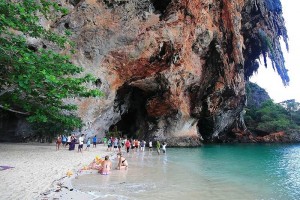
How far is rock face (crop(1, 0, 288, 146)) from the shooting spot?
2216 centimetres

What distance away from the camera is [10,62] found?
7.76 metres

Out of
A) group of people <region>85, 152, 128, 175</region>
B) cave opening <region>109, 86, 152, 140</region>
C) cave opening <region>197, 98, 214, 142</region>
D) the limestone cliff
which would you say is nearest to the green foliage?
the limestone cliff

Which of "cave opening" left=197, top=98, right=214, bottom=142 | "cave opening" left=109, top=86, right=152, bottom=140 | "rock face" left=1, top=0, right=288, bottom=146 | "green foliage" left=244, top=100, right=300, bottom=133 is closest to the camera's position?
"rock face" left=1, top=0, right=288, bottom=146

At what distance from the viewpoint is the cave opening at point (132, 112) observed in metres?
25.9

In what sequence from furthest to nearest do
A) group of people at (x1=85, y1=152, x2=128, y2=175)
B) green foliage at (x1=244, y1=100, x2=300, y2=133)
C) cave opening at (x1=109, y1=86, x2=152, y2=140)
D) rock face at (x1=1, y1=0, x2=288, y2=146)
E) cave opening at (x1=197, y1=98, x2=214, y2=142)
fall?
green foliage at (x1=244, y1=100, x2=300, y2=133) → cave opening at (x1=197, y1=98, x2=214, y2=142) → cave opening at (x1=109, y1=86, x2=152, y2=140) → rock face at (x1=1, y1=0, x2=288, y2=146) → group of people at (x1=85, y1=152, x2=128, y2=175)

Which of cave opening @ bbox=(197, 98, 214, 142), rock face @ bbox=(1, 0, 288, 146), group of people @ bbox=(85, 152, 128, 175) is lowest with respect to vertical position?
group of people @ bbox=(85, 152, 128, 175)

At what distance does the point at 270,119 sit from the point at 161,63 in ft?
85.1

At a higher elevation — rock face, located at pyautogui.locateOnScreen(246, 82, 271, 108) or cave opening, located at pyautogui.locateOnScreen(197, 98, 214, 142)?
rock face, located at pyautogui.locateOnScreen(246, 82, 271, 108)

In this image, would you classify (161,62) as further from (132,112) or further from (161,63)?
(132,112)

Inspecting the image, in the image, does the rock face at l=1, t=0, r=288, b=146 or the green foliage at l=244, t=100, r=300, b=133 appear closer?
the rock face at l=1, t=0, r=288, b=146

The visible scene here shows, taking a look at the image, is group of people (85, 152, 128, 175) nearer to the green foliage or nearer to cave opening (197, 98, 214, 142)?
cave opening (197, 98, 214, 142)

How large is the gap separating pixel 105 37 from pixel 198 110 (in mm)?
12859

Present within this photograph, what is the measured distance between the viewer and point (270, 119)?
42.3m

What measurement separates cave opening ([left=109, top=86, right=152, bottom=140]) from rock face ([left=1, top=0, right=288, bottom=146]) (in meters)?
0.11
